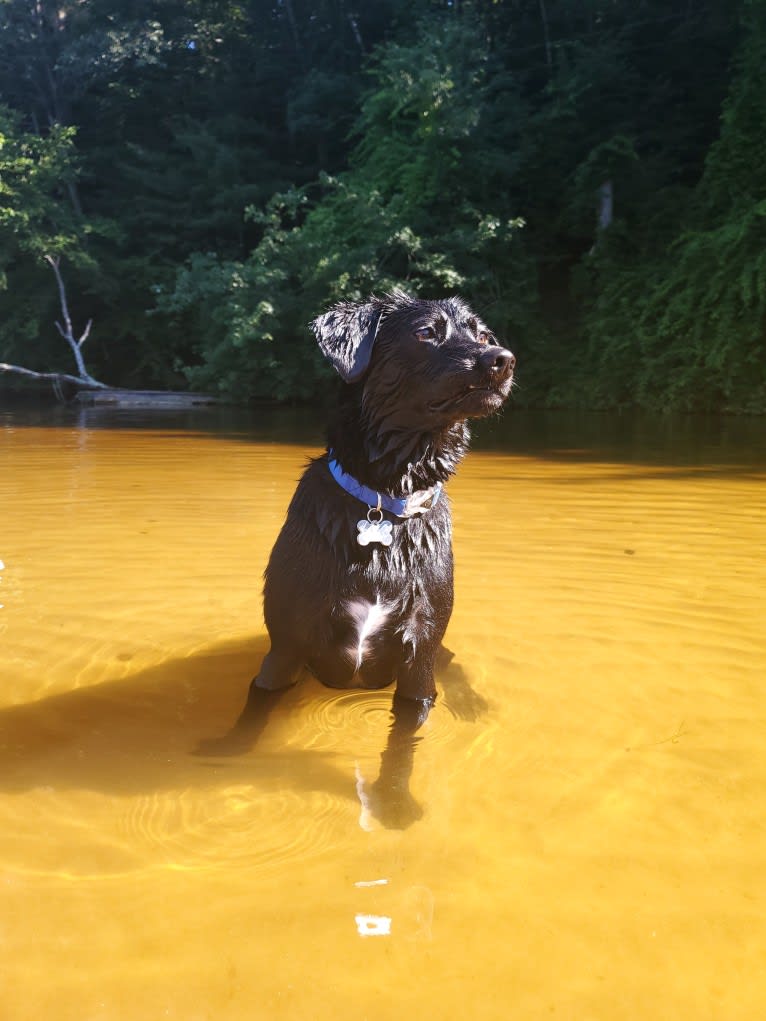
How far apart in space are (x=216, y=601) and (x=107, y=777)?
177 centimetres

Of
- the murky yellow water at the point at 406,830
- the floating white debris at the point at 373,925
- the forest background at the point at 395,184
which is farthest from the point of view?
the forest background at the point at 395,184

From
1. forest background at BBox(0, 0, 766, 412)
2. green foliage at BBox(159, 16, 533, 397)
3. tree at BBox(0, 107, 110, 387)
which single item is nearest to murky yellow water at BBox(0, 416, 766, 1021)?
forest background at BBox(0, 0, 766, 412)

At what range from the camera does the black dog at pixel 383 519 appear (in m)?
2.65

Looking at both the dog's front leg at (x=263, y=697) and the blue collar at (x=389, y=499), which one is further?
the dog's front leg at (x=263, y=697)

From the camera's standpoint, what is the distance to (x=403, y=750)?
2686mm

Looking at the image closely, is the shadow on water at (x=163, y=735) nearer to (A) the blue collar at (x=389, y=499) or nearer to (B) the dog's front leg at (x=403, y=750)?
(B) the dog's front leg at (x=403, y=750)

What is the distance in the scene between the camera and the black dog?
265 cm

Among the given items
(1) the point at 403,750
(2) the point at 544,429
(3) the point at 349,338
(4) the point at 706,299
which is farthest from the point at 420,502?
(4) the point at 706,299

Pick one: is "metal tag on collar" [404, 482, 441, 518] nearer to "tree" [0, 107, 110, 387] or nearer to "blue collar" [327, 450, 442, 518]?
"blue collar" [327, 450, 442, 518]

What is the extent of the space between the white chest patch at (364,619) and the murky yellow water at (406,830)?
336mm

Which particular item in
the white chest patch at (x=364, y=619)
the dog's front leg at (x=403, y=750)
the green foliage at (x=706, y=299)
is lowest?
the dog's front leg at (x=403, y=750)

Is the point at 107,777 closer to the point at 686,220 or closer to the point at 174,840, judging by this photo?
the point at 174,840

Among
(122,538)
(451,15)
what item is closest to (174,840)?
(122,538)

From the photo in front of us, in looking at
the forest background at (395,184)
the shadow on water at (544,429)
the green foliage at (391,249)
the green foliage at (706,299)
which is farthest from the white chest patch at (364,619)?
the green foliage at (391,249)
